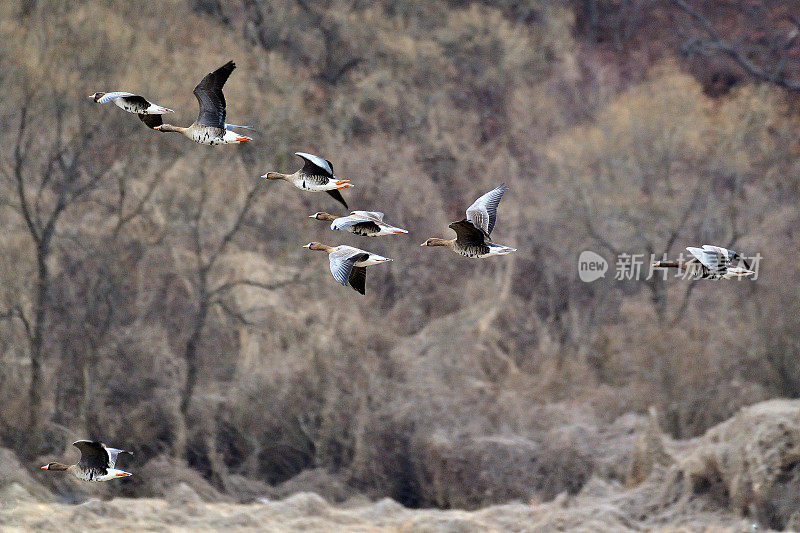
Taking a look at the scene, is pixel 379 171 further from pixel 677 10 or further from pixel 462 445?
pixel 677 10

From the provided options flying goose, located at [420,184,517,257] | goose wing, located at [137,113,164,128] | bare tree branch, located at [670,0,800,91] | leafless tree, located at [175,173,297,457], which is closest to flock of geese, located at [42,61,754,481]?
flying goose, located at [420,184,517,257]

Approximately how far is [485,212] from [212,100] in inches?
89.2

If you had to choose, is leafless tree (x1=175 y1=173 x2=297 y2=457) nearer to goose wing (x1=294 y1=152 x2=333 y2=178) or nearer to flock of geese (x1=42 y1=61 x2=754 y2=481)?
flock of geese (x1=42 y1=61 x2=754 y2=481)

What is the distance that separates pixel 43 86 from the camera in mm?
17328

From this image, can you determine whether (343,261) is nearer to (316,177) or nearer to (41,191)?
(316,177)

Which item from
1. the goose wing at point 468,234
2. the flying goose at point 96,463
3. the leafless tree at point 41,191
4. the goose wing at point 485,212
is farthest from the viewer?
the leafless tree at point 41,191

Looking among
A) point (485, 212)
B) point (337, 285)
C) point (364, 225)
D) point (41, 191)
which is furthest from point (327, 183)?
point (337, 285)

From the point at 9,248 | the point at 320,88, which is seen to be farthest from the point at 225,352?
the point at 320,88

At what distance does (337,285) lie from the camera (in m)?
19.5

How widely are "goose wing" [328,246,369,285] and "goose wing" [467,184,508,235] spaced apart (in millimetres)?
945

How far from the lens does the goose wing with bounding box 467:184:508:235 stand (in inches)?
351

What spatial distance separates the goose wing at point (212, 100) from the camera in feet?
27.8

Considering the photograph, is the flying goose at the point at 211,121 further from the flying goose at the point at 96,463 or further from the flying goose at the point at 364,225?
the flying goose at the point at 96,463

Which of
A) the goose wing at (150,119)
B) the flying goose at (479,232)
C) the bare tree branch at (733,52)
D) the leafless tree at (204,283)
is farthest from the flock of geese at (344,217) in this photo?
the bare tree branch at (733,52)
